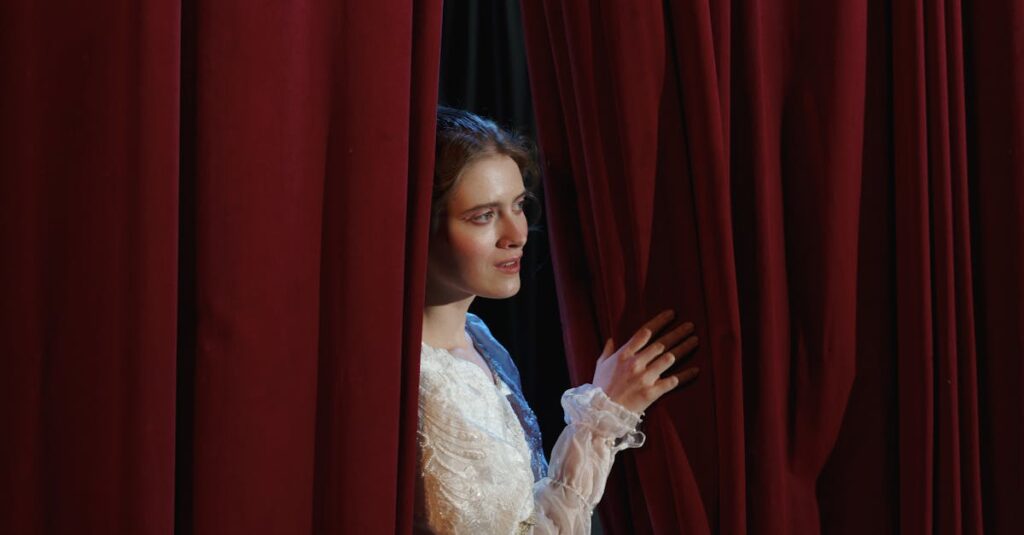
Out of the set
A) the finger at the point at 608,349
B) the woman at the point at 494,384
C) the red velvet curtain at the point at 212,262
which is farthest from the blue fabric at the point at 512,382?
the red velvet curtain at the point at 212,262

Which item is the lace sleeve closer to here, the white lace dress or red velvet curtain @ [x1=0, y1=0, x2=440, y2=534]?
the white lace dress

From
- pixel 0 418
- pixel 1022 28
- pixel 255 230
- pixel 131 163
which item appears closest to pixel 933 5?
pixel 1022 28

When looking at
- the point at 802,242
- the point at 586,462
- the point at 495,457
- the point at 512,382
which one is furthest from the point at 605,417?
the point at 802,242

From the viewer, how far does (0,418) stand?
972mm

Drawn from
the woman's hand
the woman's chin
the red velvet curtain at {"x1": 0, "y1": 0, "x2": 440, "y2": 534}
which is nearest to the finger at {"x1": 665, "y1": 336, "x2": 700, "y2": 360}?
the woman's hand

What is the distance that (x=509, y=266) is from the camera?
1482mm

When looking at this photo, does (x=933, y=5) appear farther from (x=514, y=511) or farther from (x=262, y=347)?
(x=262, y=347)

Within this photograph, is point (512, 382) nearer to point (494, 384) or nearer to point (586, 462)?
point (494, 384)

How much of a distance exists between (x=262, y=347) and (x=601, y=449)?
0.57 m

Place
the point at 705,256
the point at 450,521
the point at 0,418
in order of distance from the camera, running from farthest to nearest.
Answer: the point at 705,256 → the point at 450,521 → the point at 0,418

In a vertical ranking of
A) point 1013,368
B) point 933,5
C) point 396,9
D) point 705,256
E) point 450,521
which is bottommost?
point 450,521

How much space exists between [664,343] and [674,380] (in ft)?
0.19

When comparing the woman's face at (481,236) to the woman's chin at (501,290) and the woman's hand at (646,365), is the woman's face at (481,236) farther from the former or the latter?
the woman's hand at (646,365)

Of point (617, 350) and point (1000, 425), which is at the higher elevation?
point (617, 350)
